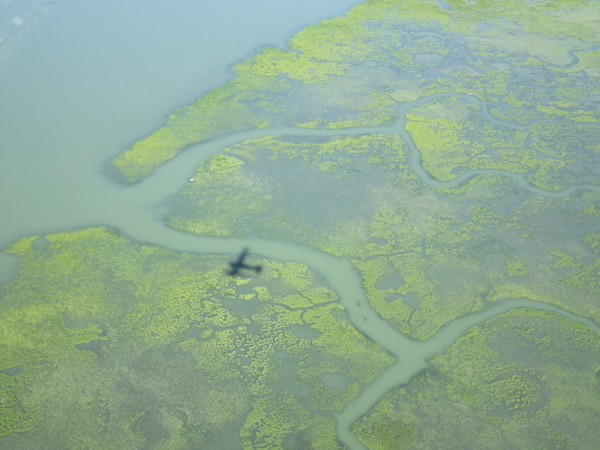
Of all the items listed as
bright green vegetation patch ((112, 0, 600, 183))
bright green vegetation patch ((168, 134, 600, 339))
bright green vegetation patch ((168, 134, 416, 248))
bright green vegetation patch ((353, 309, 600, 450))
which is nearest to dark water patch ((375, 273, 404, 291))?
bright green vegetation patch ((168, 134, 600, 339))

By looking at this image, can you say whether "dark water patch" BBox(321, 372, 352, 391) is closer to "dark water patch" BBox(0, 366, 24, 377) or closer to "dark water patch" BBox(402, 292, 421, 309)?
"dark water patch" BBox(402, 292, 421, 309)

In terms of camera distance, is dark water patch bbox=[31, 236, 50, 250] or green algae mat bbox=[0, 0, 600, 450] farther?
dark water patch bbox=[31, 236, 50, 250]

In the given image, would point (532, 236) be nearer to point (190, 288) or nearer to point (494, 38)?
point (190, 288)

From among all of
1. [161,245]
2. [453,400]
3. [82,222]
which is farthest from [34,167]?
[453,400]

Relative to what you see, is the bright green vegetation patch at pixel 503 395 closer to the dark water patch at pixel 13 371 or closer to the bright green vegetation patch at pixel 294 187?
the bright green vegetation patch at pixel 294 187

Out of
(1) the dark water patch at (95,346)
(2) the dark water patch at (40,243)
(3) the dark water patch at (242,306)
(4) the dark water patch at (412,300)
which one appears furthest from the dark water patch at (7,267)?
(4) the dark water patch at (412,300)
